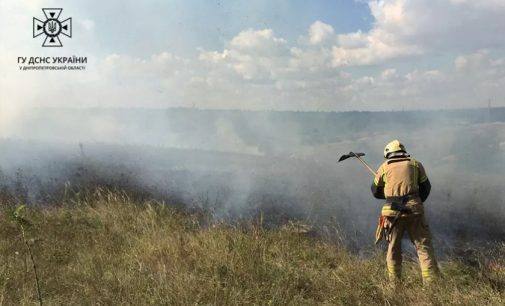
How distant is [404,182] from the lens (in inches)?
239

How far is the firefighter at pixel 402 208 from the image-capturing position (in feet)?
19.8

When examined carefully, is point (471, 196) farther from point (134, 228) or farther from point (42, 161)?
point (42, 161)

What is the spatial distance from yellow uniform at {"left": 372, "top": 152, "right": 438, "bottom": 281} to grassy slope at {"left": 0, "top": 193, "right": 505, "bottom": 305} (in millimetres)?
394

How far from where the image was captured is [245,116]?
3772cm

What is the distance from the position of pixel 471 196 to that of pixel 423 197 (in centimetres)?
1126

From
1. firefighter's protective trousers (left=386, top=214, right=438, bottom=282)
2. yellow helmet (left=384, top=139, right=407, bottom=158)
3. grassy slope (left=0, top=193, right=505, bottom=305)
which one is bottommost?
grassy slope (left=0, top=193, right=505, bottom=305)

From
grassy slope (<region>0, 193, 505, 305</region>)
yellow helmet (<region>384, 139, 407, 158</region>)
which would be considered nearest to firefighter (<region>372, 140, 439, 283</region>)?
yellow helmet (<region>384, 139, 407, 158</region>)

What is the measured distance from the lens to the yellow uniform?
6031mm

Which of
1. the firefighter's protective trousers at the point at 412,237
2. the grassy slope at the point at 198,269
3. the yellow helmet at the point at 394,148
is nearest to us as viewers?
the grassy slope at the point at 198,269

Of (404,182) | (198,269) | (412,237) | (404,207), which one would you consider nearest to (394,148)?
(404,182)

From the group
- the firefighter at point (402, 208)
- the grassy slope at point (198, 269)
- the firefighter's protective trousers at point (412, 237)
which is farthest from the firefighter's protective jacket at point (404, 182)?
the grassy slope at point (198, 269)

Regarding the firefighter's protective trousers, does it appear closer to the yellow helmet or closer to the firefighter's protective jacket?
the firefighter's protective jacket

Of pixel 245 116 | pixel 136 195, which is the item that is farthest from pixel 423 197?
pixel 245 116

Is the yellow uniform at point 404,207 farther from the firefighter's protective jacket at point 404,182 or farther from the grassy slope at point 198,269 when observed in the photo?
the grassy slope at point 198,269
